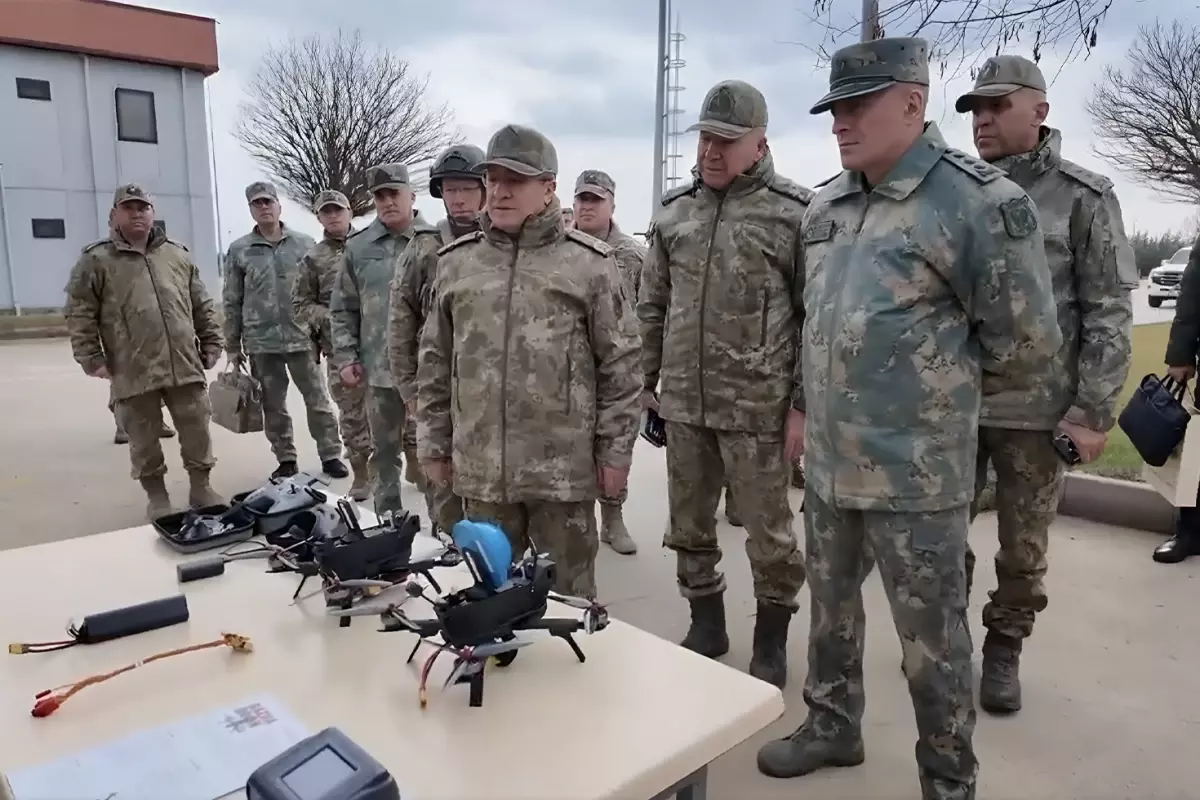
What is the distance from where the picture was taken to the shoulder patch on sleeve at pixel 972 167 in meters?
1.82

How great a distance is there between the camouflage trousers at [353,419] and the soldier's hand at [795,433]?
3019 mm

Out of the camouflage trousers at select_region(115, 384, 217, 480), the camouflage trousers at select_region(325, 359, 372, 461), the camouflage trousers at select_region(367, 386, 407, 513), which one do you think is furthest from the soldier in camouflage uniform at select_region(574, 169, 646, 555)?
the camouflage trousers at select_region(115, 384, 217, 480)

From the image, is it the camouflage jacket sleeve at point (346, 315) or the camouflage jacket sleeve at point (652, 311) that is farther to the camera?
the camouflage jacket sleeve at point (346, 315)

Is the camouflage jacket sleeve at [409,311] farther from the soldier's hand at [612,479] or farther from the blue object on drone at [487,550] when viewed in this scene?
the blue object on drone at [487,550]

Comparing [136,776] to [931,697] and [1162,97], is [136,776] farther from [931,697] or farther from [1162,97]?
[1162,97]

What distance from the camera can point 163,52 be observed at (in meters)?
18.0

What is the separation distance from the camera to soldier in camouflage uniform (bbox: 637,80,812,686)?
8.43 feet

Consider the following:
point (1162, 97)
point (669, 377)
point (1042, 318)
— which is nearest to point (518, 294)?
point (669, 377)

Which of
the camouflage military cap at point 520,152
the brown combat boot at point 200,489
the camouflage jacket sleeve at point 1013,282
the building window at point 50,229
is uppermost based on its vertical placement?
the building window at point 50,229

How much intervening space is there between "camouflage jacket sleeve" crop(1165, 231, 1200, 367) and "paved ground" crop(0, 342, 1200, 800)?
3.21ft

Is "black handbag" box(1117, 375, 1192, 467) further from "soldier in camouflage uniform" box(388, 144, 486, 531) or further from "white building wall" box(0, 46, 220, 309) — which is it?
"white building wall" box(0, 46, 220, 309)

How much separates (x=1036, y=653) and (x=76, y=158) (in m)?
20.1

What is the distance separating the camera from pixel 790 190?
2604 millimetres

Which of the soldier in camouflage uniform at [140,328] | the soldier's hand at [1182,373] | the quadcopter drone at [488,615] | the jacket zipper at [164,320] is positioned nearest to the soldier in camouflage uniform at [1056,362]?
the soldier's hand at [1182,373]
